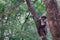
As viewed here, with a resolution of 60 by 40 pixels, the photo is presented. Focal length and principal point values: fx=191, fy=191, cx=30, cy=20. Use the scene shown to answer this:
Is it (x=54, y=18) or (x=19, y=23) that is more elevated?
(x=54, y=18)

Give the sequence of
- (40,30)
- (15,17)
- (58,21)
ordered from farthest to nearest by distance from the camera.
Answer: (15,17) < (40,30) < (58,21)

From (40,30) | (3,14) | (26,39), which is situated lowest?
(26,39)

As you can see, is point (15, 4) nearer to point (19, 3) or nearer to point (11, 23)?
point (19, 3)

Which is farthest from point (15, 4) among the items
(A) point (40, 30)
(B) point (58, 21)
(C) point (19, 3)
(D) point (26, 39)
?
(B) point (58, 21)

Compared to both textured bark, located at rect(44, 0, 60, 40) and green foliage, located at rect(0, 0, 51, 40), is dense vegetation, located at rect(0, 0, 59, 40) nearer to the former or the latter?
green foliage, located at rect(0, 0, 51, 40)

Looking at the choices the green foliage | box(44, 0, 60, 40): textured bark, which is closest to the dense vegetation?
the green foliage

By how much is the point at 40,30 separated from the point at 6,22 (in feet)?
4.58

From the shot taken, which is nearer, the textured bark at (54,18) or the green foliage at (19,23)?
the textured bark at (54,18)

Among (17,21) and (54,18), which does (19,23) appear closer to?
(17,21)

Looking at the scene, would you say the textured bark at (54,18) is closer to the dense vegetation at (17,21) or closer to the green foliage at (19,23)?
the dense vegetation at (17,21)

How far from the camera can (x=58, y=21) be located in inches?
83.7

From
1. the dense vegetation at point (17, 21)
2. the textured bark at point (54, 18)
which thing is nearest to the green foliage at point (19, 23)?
the dense vegetation at point (17, 21)

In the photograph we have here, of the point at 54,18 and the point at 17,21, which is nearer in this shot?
the point at 54,18

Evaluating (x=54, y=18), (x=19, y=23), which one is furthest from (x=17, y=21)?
(x=54, y=18)
